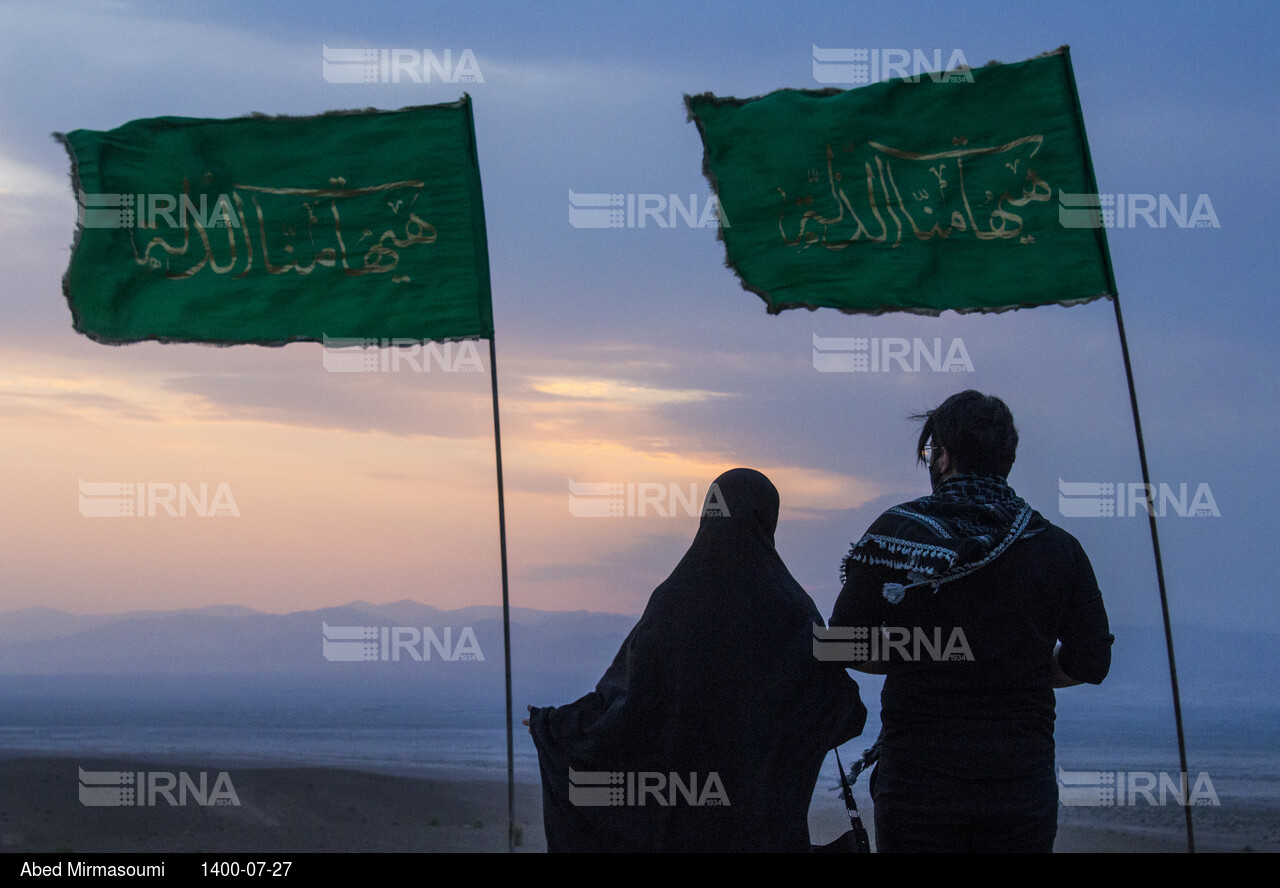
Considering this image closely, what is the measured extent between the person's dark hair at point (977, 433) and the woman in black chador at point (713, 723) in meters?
0.70

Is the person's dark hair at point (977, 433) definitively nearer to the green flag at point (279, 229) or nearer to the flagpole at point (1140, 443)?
the flagpole at point (1140, 443)

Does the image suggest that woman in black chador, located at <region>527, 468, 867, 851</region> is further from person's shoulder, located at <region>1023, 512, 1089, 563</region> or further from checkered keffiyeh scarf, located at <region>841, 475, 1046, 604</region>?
person's shoulder, located at <region>1023, 512, 1089, 563</region>

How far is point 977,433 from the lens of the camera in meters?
2.68

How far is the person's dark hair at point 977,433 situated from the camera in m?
2.69

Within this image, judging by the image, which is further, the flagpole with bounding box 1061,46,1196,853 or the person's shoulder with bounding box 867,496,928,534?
the flagpole with bounding box 1061,46,1196,853

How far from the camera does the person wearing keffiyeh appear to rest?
8.24 feet

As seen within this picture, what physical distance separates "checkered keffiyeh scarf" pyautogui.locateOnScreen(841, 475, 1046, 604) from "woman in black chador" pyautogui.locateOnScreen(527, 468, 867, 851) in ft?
1.74

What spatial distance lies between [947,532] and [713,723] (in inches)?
39.3

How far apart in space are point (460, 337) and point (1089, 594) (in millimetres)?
3082

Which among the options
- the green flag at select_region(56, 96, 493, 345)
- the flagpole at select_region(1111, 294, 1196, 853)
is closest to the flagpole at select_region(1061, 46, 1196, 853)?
the flagpole at select_region(1111, 294, 1196, 853)

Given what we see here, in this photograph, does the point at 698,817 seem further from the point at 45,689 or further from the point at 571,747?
the point at 45,689

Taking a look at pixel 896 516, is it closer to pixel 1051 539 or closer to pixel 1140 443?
pixel 1051 539

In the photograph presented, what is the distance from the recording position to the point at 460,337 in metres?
4.80

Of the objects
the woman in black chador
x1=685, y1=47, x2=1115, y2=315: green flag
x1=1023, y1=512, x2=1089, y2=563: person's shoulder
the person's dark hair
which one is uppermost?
x1=685, y1=47, x2=1115, y2=315: green flag
